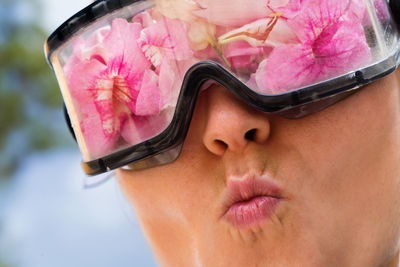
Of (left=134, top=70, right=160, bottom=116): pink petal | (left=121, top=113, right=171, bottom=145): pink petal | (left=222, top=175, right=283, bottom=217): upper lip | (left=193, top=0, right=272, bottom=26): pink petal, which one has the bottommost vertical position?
(left=222, top=175, right=283, bottom=217): upper lip

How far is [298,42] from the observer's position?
0.74 m

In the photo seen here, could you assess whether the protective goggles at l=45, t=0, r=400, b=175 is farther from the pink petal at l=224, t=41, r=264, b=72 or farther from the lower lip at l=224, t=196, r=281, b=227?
the lower lip at l=224, t=196, r=281, b=227

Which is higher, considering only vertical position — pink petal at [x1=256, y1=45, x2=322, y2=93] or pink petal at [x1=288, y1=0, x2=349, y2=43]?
pink petal at [x1=288, y1=0, x2=349, y2=43]

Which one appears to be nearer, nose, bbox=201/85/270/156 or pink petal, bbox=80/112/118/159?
nose, bbox=201/85/270/156

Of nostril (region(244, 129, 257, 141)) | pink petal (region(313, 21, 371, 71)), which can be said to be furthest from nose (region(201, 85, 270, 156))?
pink petal (region(313, 21, 371, 71))

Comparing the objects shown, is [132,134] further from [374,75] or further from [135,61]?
[374,75]

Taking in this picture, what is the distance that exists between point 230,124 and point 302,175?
0.13 metres

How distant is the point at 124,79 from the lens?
0.83 m

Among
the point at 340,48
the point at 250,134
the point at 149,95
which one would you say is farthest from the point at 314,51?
the point at 149,95

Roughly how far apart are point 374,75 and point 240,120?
20 centimetres

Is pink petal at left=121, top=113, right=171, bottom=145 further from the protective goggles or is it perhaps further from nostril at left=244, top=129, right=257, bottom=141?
nostril at left=244, top=129, right=257, bottom=141

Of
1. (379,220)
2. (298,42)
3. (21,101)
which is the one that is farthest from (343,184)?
(21,101)

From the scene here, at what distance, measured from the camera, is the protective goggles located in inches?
29.3

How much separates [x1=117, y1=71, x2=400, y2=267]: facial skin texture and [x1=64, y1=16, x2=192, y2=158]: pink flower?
6cm
